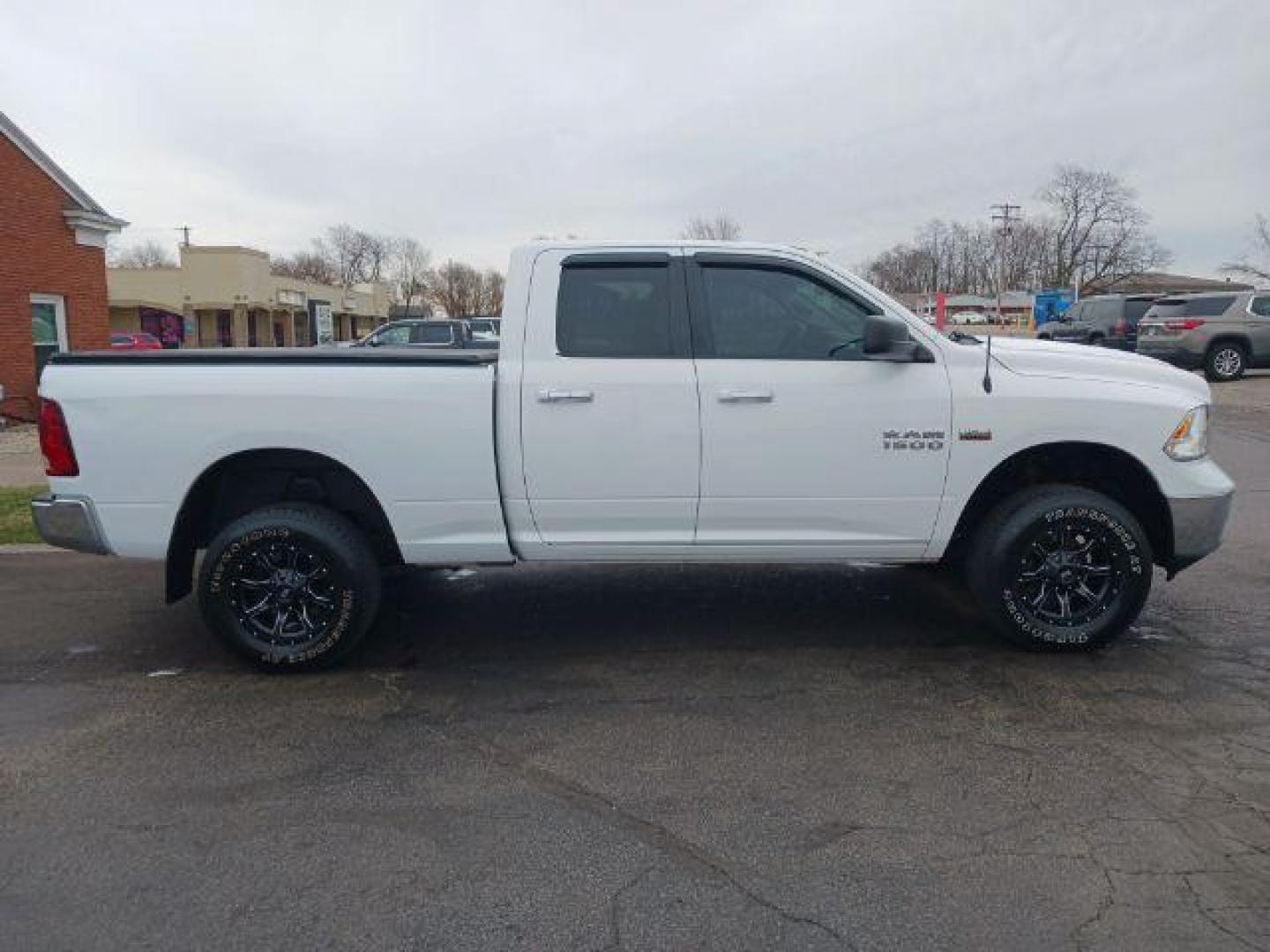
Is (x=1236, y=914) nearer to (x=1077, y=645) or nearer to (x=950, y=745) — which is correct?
(x=950, y=745)

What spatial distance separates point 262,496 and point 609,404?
190 centimetres

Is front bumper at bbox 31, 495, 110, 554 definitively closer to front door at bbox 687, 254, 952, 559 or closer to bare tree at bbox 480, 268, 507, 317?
front door at bbox 687, 254, 952, 559

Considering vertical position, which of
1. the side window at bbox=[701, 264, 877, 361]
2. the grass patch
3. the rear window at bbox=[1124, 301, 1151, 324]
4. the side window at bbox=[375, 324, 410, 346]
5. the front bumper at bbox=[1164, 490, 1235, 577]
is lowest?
the grass patch

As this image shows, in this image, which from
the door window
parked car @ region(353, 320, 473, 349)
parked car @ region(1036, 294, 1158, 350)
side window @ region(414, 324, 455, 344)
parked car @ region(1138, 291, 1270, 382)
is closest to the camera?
parked car @ region(1138, 291, 1270, 382)

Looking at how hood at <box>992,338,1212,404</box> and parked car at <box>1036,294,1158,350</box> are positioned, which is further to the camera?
parked car at <box>1036,294,1158,350</box>

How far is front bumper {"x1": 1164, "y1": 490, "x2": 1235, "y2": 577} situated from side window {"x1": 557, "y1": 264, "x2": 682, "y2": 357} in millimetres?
2611

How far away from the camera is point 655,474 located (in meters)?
4.55

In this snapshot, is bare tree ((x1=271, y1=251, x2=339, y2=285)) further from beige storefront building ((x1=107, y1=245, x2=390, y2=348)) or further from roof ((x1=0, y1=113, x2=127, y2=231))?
roof ((x1=0, y1=113, x2=127, y2=231))

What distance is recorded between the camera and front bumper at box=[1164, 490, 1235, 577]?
461cm

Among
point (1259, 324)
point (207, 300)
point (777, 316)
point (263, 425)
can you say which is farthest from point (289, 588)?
point (207, 300)

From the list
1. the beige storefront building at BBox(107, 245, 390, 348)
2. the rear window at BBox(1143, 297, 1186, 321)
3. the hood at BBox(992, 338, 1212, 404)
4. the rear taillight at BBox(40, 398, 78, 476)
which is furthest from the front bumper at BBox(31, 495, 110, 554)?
the beige storefront building at BBox(107, 245, 390, 348)

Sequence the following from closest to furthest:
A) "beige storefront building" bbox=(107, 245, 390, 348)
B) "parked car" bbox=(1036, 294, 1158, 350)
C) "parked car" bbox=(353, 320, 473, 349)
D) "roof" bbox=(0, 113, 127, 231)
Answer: "roof" bbox=(0, 113, 127, 231) < "parked car" bbox=(353, 320, 473, 349) < "parked car" bbox=(1036, 294, 1158, 350) < "beige storefront building" bbox=(107, 245, 390, 348)

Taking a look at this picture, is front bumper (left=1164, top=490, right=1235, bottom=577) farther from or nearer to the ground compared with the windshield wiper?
nearer to the ground

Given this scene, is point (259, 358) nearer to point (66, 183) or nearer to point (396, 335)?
point (66, 183)
